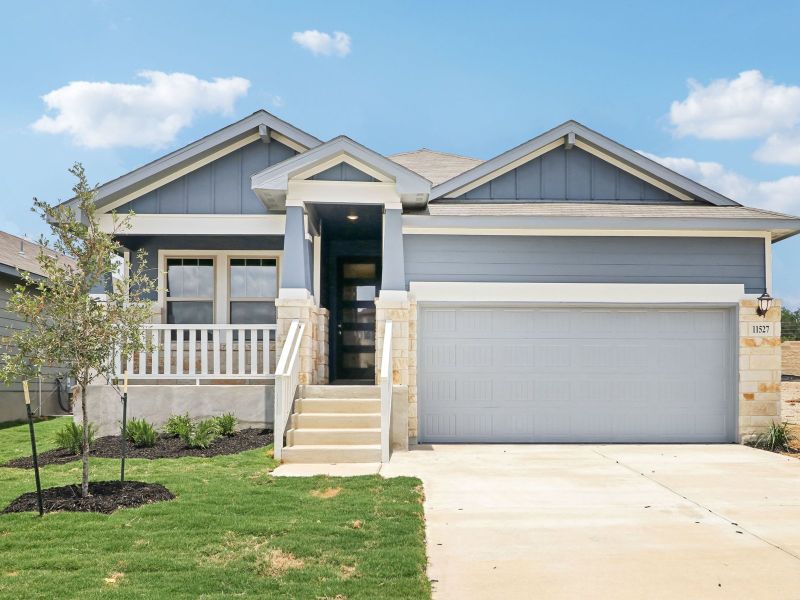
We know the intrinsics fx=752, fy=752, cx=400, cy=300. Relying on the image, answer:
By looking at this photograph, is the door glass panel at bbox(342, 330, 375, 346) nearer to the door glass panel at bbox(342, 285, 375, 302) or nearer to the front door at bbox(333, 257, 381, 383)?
the front door at bbox(333, 257, 381, 383)

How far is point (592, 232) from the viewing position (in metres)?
11.8

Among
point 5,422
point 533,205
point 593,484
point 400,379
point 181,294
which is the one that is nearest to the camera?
point 593,484

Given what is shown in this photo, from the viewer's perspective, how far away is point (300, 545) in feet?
18.0

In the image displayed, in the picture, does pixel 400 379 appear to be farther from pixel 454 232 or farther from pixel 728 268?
pixel 728 268

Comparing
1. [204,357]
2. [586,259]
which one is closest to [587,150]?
[586,259]

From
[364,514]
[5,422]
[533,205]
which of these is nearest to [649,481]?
[364,514]

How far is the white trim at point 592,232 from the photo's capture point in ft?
37.9

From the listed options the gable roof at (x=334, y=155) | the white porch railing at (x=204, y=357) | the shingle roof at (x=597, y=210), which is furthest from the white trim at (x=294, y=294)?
the shingle roof at (x=597, y=210)

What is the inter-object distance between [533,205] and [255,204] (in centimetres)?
472

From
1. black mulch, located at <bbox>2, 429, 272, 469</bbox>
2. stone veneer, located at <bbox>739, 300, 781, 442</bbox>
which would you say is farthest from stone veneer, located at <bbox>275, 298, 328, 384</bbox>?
stone veneer, located at <bbox>739, 300, 781, 442</bbox>

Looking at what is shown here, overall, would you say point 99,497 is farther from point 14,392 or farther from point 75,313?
point 14,392

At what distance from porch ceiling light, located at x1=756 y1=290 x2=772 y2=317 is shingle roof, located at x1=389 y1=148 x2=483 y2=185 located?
5643 mm

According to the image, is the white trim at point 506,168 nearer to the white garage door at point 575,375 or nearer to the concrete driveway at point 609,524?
the white garage door at point 575,375

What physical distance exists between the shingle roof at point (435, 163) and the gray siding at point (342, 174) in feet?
9.51
